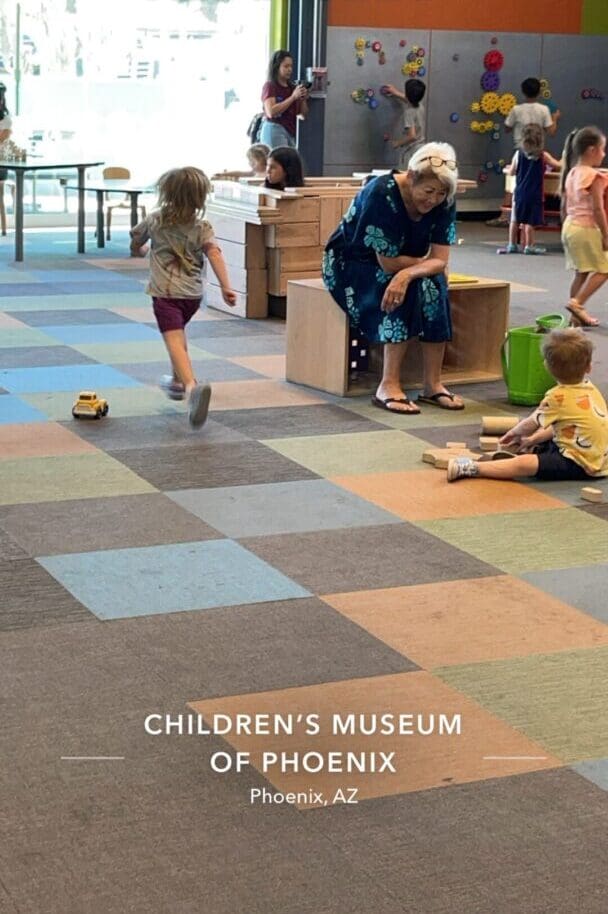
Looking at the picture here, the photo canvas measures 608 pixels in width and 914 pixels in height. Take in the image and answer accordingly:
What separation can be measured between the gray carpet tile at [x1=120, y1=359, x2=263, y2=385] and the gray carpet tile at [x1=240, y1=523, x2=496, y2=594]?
2.45m

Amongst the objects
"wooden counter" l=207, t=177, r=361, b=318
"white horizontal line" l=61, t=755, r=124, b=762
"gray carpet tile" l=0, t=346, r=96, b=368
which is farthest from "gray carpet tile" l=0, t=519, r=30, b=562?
"wooden counter" l=207, t=177, r=361, b=318

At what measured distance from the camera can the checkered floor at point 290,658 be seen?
270cm

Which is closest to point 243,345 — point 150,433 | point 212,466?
point 150,433

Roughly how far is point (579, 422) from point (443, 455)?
1.79 ft

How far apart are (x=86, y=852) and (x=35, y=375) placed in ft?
14.9

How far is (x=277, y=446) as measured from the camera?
578 cm

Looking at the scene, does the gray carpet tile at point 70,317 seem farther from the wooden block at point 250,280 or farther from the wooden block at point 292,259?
the wooden block at point 292,259

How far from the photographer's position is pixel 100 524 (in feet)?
15.4

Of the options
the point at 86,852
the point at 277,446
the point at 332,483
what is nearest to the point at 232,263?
the point at 277,446

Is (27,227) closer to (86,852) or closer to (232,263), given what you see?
(232,263)

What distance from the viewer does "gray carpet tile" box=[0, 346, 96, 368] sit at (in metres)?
7.33

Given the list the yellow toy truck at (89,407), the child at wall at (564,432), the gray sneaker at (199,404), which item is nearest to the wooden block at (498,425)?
the child at wall at (564,432)

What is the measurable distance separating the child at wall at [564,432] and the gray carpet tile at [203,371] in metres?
2.03

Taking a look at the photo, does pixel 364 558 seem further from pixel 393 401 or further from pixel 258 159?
pixel 258 159
